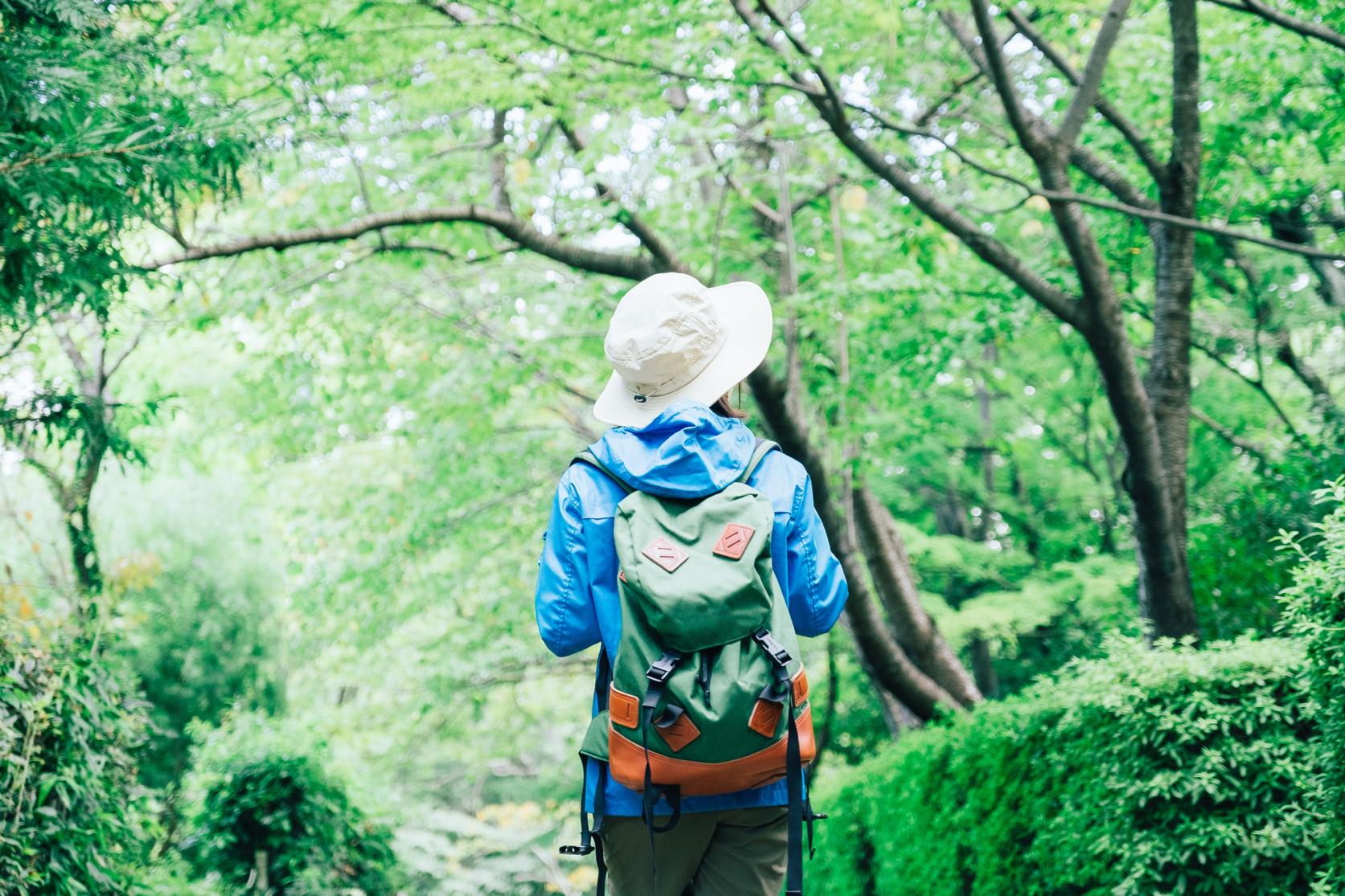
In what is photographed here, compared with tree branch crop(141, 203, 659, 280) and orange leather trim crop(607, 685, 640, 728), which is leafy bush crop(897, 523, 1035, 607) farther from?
orange leather trim crop(607, 685, 640, 728)

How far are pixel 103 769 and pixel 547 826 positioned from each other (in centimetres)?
981

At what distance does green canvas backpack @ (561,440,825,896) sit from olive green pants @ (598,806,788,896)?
0.27ft

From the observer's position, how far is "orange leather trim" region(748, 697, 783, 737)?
203 centimetres

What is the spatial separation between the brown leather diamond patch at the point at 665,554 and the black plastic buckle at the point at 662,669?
0.56ft

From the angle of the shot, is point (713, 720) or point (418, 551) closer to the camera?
point (713, 720)

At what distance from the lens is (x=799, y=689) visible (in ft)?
6.86

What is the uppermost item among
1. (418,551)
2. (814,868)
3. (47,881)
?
(418,551)

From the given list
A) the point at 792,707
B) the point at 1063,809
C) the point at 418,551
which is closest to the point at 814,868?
the point at 1063,809

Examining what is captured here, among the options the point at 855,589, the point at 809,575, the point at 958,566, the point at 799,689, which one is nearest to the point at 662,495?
the point at 809,575

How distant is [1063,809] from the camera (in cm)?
387

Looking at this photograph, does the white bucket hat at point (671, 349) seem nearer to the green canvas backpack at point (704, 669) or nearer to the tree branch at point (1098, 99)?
the green canvas backpack at point (704, 669)

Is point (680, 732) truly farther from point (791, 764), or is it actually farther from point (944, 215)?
point (944, 215)

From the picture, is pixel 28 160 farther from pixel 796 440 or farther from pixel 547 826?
pixel 547 826

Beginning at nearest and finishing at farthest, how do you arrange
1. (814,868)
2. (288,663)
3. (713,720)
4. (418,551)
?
(713,720) < (814,868) < (418,551) < (288,663)
